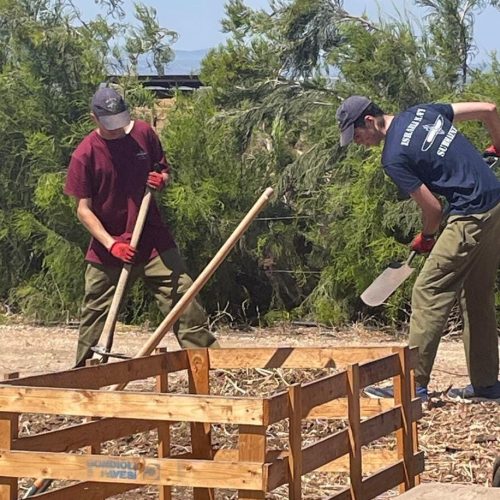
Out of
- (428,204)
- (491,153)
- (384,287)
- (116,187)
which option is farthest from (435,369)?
(116,187)

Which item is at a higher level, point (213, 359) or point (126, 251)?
point (126, 251)

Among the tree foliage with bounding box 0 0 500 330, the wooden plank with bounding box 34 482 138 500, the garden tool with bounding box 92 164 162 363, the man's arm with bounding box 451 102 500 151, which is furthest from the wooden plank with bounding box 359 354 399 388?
the tree foliage with bounding box 0 0 500 330

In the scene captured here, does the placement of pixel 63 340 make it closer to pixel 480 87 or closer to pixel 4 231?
pixel 4 231

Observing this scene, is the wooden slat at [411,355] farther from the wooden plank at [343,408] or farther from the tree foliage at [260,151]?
the tree foliage at [260,151]

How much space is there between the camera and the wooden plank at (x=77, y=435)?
15.1 feet

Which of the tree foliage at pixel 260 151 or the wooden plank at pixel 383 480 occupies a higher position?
the tree foliage at pixel 260 151

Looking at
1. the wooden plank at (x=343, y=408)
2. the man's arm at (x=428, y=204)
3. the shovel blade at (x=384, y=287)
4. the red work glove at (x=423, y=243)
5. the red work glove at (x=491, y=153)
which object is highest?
the red work glove at (x=491, y=153)

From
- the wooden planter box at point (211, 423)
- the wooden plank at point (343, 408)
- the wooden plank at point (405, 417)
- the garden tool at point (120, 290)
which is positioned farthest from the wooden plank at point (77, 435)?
the garden tool at point (120, 290)

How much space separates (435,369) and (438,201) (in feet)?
5.86

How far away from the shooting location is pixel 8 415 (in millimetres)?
4465

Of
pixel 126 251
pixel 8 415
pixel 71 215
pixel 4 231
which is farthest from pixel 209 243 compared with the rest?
pixel 8 415

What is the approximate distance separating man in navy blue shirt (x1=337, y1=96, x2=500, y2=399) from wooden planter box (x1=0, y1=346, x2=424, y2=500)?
1.37 metres

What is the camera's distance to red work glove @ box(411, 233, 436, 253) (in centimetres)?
704

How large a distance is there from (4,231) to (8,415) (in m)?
7.42
